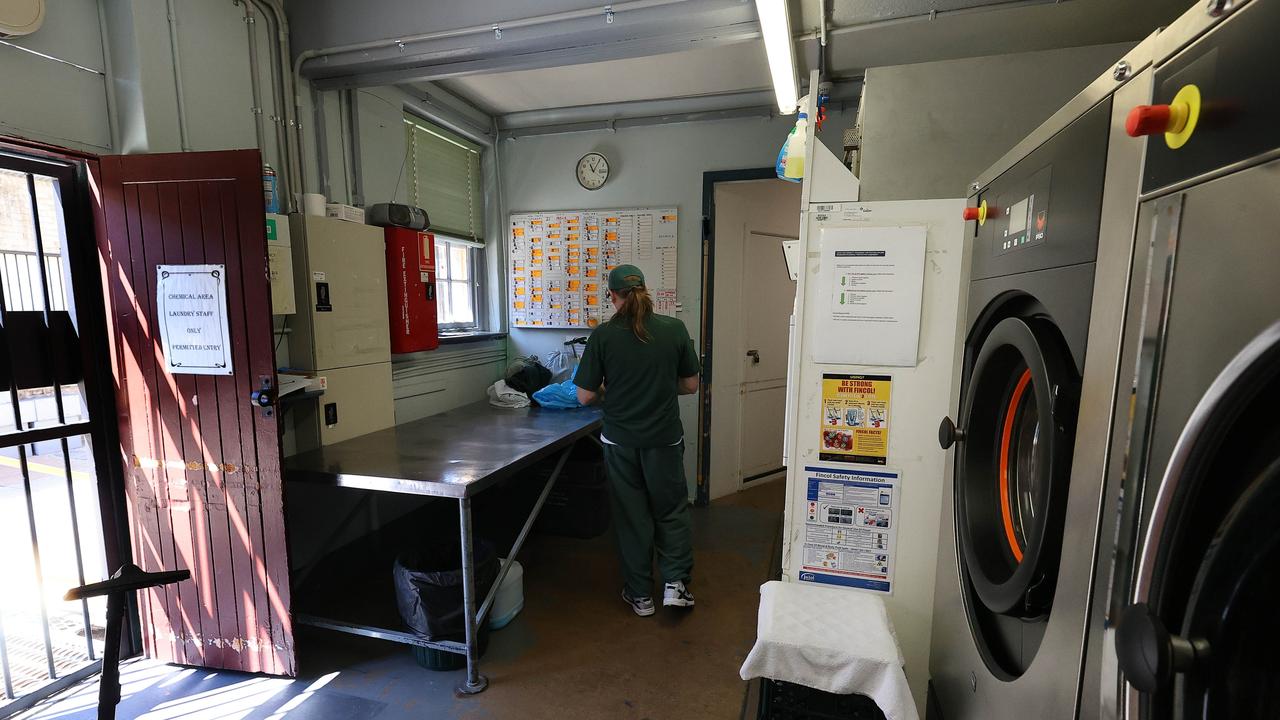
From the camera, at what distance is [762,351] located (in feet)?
Answer: 14.8

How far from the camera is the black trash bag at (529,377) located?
3.95 meters

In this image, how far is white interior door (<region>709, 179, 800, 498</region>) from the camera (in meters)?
4.11

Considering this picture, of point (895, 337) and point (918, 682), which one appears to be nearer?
point (895, 337)

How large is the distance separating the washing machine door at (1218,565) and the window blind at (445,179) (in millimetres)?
3807

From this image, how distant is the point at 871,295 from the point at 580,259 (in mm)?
2863

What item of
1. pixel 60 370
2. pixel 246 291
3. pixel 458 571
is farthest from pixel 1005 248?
pixel 60 370

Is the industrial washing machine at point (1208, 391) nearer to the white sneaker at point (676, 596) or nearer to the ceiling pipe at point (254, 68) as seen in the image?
the white sneaker at point (676, 596)

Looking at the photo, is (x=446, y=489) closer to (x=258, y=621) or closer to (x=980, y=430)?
(x=258, y=621)

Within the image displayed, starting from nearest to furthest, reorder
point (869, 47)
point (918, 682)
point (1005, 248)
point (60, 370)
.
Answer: point (1005, 248) < point (918, 682) < point (60, 370) < point (869, 47)

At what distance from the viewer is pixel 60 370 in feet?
6.73

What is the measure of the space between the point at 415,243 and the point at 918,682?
10.3ft

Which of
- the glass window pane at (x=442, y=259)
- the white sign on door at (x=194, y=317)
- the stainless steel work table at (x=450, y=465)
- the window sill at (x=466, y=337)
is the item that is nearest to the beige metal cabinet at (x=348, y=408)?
the stainless steel work table at (x=450, y=465)

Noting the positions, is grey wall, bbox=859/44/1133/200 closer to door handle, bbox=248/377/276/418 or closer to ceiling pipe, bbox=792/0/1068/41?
ceiling pipe, bbox=792/0/1068/41

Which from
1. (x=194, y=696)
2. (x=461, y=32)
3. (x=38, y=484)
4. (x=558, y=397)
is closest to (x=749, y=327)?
(x=558, y=397)
